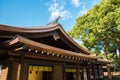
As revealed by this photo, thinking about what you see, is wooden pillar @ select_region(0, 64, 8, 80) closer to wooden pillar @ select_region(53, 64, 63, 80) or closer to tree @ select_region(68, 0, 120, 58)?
wooden pillar @ select_region(53, 64, 63, 80)

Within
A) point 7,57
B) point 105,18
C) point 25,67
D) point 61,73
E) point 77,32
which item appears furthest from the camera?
point 77,32

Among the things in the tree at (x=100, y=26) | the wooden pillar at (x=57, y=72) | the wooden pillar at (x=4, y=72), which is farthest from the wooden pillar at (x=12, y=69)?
the tree at (x=100, y=26)

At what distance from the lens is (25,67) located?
674cm

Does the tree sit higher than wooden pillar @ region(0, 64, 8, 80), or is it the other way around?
the tree

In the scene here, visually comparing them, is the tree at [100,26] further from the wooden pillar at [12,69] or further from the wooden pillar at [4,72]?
the wooden pillar at [4,72]

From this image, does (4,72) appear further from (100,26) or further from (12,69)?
(100,26)

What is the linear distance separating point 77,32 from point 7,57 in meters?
13.6

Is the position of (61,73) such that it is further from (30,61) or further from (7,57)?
(7,57)

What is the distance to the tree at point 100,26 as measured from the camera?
15.1 meters

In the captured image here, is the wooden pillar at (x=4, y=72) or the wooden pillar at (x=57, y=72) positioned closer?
the wooden pillar at (x=4, y=72)

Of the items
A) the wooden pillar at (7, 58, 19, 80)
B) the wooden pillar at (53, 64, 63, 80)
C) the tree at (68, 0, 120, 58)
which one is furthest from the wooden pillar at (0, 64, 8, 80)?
the tree at (68, 0, 120, 58)

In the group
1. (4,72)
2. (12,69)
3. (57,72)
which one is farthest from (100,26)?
(4,72)

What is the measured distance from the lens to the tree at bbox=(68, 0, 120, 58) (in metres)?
15.1

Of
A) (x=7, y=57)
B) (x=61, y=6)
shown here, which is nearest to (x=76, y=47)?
(x=7, y=57)
